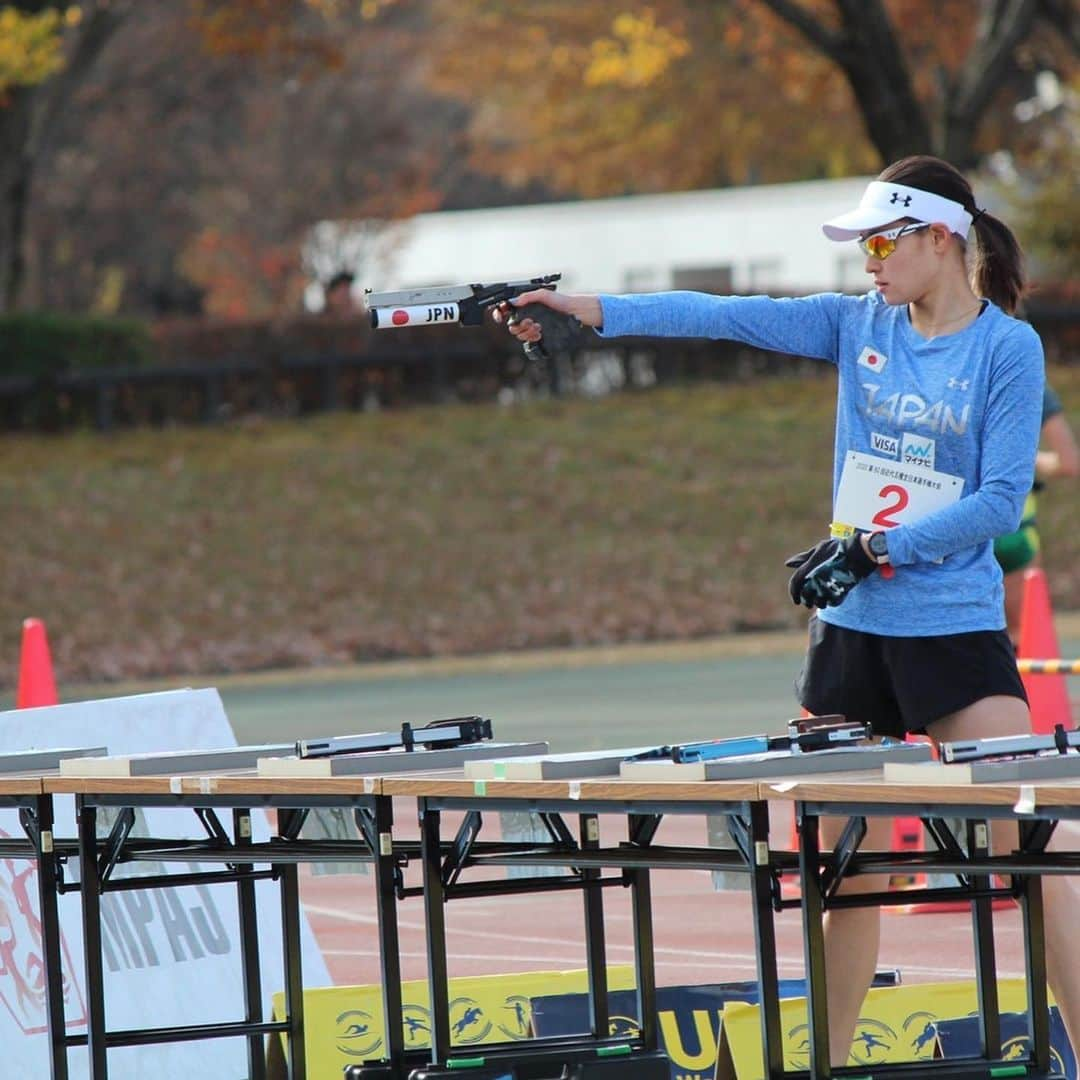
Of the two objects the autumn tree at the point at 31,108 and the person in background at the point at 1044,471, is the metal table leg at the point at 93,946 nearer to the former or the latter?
the person in background at the point at 1044,471

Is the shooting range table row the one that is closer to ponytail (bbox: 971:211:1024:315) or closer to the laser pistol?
the laser pistol

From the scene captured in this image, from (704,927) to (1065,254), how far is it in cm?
2573

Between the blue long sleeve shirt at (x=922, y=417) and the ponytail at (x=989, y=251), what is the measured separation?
0.14 meters

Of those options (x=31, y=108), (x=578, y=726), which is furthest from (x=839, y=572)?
(x=31, y=108)

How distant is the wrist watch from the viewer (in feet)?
16.9

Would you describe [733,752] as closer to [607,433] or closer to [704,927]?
[704,927]

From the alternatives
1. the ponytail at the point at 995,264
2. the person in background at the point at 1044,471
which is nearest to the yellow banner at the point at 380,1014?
the ponytail at the point at 995,264

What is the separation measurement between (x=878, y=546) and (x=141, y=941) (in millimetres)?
2509

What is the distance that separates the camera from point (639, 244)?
139 ft

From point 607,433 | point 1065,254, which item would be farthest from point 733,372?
point 1065,254

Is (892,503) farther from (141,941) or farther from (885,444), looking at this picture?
(141,941)

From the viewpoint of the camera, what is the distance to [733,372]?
95.3 feet

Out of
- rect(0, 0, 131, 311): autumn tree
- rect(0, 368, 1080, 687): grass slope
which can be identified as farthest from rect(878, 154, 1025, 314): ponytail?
rect(0, 0, 131, 311): autumn tree

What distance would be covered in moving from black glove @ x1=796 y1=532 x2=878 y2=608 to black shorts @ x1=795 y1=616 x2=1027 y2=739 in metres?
0.22
